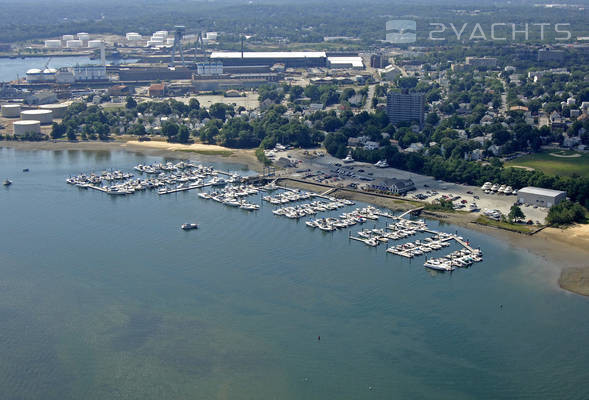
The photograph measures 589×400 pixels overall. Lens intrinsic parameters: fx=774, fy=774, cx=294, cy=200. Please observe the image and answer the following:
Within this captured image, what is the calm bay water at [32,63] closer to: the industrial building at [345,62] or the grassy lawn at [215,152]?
the industrial building at [345,62]

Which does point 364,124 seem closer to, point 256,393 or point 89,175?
point 89,175

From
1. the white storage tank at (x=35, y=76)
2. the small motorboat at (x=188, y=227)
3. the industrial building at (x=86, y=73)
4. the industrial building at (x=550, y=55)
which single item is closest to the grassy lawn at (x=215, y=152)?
the small motorboat at (x=188, y=227)

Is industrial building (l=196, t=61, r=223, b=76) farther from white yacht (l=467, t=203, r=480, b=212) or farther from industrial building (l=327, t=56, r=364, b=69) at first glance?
white yacht (l=467, t=203, r=480, b=212)

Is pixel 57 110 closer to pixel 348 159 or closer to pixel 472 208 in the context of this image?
pixel 348 159

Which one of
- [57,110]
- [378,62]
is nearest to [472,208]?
[57,110]

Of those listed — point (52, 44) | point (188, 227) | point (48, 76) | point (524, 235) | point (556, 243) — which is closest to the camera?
point (556, 243)

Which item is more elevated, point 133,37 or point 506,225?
point 133,37
